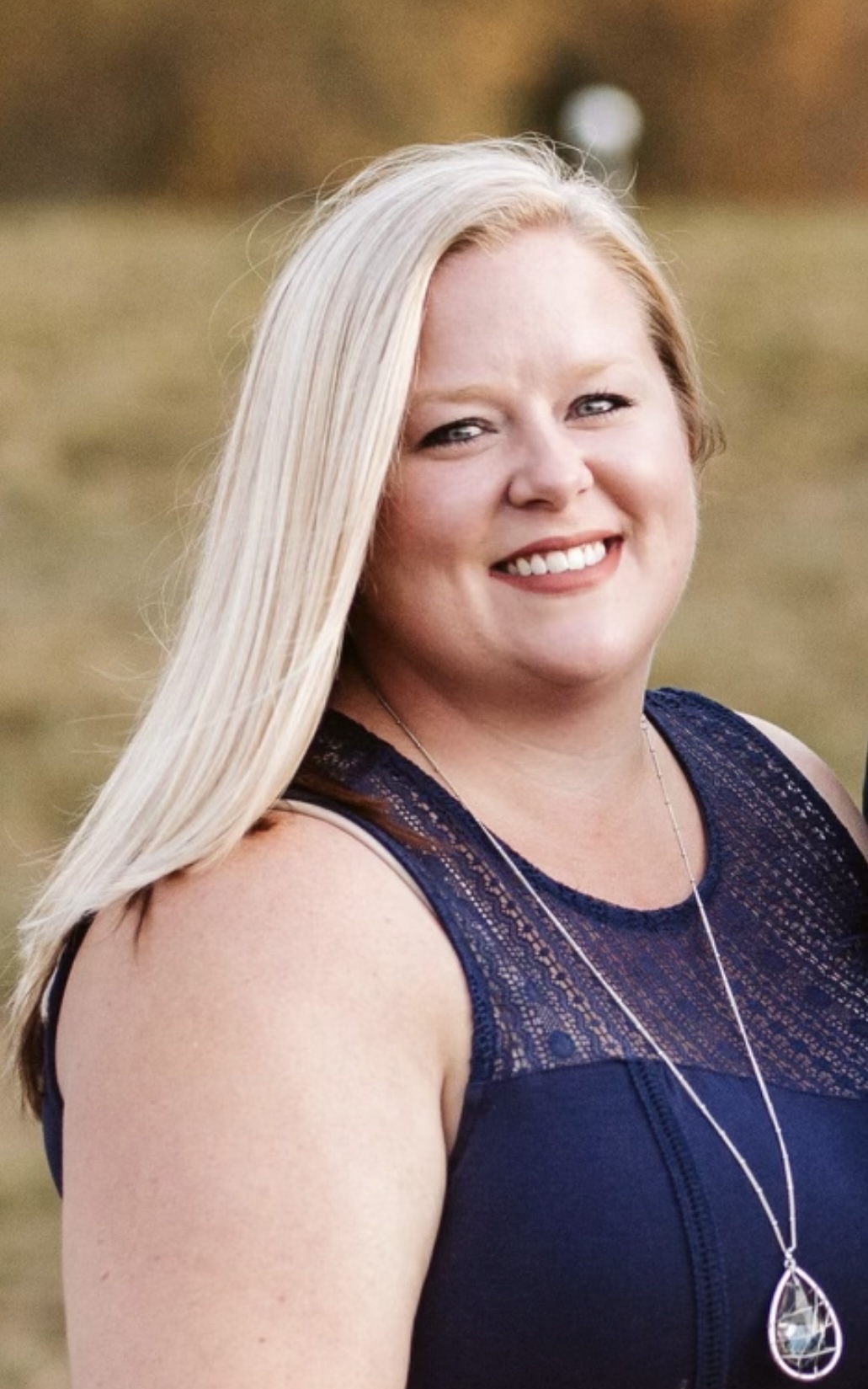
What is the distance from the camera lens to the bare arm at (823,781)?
2.14m

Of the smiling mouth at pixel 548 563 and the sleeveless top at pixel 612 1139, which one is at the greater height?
the smiling mouth at pixel 548 563

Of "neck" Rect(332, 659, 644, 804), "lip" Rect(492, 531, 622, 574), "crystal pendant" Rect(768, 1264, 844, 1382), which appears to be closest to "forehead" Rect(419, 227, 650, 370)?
"lip" Rect(492, 531, 622, 574)

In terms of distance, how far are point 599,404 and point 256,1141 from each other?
0.73 m

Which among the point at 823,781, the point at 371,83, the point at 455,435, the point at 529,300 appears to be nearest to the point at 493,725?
the point at 455,435

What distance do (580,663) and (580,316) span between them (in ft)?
1.00

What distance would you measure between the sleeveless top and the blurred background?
6061mm

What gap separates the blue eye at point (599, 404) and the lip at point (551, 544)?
0.10 m

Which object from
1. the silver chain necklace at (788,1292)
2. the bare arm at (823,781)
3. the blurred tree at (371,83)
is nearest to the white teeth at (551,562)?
the silver chain necklace at (788,1292)

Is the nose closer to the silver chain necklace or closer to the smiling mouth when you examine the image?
the smiling mouth

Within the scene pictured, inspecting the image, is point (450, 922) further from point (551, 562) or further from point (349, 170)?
point (349, 170)

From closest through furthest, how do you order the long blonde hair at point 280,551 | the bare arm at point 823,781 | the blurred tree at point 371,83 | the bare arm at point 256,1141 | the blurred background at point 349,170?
the bare arm at point 256,1141
the long blonde hair at point 280,551
the bare arm at point 823,781
the blurred background at point 349,170
the blurred tree at point 371,83

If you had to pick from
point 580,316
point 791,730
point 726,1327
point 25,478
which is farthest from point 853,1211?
point 25,478

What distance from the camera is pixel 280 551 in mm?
1674

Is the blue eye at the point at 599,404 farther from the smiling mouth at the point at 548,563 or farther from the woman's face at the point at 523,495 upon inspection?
the smiling mouth at the point at 548,563
